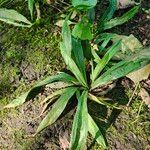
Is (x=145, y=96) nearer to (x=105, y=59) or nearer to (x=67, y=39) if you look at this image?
(x=105, y=59)

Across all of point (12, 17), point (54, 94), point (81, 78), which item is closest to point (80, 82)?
point (81, 78)

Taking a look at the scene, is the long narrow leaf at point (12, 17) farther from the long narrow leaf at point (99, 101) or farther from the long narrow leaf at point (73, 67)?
the long narrow leaf at point (99, 101)

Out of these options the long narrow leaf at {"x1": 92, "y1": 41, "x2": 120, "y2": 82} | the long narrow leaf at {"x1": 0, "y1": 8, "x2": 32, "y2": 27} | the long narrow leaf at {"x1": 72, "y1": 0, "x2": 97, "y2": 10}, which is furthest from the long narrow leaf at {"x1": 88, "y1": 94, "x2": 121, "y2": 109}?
the long narrow leaf at {"x1": 0, "y1": 8, "x2": 32, "y2": 27}

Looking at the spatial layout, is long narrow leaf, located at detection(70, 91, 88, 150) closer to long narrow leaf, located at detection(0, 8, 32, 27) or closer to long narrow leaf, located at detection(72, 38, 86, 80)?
Result: long narrow leaf, located at detection(72, 38, 86, 80)

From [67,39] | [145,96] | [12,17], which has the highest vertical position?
[12,17]

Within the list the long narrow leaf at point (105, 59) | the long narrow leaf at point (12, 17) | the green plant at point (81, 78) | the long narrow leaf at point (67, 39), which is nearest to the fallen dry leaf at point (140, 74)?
the green plant at point (81, 78)
